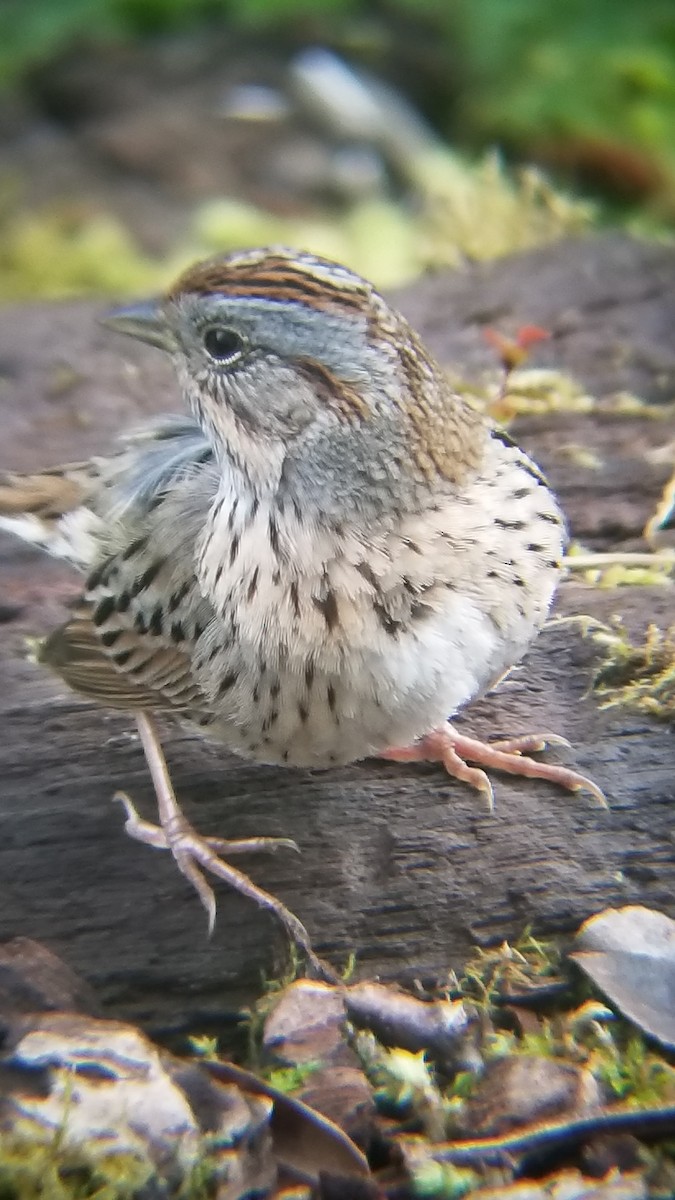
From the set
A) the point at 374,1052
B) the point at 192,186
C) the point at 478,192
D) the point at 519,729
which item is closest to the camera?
the point at 374,1052

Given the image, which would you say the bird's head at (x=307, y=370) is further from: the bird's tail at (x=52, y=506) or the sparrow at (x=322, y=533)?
the bird's tail at (x=52, y=506)

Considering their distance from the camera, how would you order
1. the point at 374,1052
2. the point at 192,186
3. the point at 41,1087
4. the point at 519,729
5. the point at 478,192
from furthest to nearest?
1. the point at 192,186
2. the point at 478,192
3. the point at 519,729
4. the point at 374,1052
5. the point at 41,1087

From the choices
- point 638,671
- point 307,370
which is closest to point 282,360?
point 307,370

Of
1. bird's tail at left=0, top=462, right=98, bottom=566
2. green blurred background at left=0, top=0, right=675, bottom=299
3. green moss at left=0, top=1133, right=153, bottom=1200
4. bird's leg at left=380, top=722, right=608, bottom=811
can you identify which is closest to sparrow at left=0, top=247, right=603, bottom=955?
bird's leg at left=380, top=722, right=608, bottom=811

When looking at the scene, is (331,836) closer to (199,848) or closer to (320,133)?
(199,848)

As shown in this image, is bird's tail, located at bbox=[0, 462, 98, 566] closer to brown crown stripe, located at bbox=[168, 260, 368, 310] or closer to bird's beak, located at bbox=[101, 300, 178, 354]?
bird's beak, located at bbox=[101, 300, 178, 354]

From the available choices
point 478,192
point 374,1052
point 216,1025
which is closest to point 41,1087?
point 216,1025

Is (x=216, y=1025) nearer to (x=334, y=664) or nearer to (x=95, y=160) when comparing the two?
(x=334, y=664)
